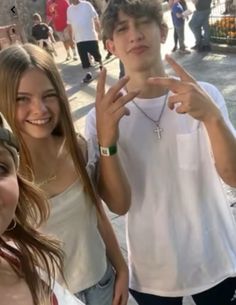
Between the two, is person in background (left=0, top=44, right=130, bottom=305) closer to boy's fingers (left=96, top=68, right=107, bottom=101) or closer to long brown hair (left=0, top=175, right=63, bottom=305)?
boy's fingers (left=96, top=68, right=107, bottom=101)

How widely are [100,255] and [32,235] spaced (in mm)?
578

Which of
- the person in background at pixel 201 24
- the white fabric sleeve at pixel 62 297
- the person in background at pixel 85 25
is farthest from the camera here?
the person in background at pixel 201 24

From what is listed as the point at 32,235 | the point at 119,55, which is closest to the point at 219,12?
the point at 119,55

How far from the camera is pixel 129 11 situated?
2.04 metres

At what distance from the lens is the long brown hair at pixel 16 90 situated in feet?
6.24

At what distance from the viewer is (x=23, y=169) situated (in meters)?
1.90

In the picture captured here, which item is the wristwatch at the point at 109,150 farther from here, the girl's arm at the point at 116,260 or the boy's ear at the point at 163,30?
the boy's ear at the point at 163,30

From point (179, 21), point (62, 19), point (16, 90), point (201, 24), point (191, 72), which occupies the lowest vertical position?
point (191, 72)

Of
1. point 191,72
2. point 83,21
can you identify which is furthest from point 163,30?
point 83,21

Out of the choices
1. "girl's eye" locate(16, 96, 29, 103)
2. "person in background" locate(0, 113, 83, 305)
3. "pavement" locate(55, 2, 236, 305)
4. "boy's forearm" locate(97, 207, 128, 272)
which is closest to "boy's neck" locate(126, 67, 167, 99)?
"girl's eye" locate(16, 96, 29, 103)

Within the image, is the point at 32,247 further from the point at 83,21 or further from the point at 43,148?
the point at 83,21

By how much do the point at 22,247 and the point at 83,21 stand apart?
874 cm

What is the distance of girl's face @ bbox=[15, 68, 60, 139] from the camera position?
191 centimetres

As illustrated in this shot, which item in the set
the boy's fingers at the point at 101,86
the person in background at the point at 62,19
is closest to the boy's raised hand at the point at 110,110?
the boy's fingers at the point at 101,86
